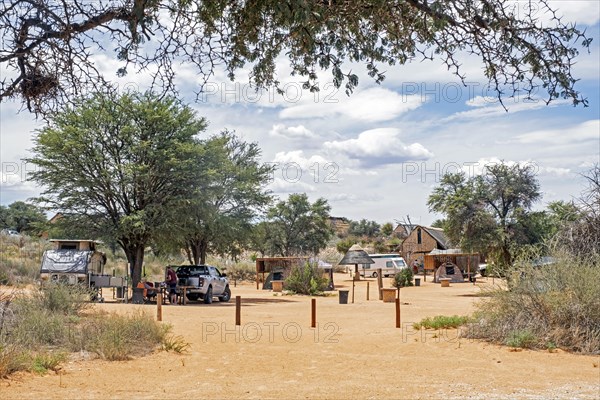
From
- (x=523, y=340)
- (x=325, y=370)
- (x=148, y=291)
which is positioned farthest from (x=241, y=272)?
(x=325, y=370)

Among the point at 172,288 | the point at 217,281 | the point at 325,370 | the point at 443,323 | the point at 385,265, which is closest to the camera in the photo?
the point at 325,370

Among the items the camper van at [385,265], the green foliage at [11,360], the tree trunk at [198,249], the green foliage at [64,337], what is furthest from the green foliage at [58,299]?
the camper van at [385,265]

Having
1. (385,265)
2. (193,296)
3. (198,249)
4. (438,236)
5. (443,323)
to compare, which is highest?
(438,236)

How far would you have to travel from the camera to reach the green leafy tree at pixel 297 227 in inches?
2751

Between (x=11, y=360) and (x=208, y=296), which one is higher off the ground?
(x=208, y=296)

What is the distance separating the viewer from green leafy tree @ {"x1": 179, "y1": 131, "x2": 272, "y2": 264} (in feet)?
104

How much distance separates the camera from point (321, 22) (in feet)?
23.4

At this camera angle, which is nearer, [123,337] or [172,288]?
[123,337]

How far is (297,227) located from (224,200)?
1202 inches

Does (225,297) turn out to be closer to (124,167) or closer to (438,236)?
(124,167)

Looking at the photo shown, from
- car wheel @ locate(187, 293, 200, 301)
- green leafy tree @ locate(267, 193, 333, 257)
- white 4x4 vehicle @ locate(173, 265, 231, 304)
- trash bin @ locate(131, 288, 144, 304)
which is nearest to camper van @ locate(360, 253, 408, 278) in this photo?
green leafy tree @ locate(267, 193, 333, 257)

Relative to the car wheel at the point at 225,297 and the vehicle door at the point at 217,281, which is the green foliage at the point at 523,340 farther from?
the car wheel at the point at 225,297

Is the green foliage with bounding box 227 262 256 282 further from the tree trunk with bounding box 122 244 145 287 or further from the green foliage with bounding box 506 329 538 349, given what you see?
the green foliage with bounding box 506 329 538 349

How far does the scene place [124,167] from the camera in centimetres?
2969
